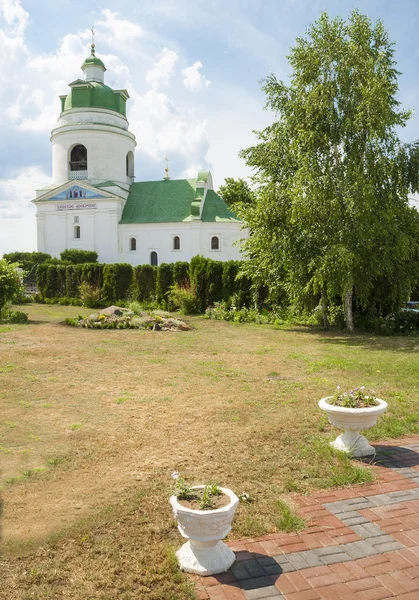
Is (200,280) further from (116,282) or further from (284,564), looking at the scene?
(284,564)

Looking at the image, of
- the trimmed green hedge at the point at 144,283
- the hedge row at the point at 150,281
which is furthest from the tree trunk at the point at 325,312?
the trimmed green hedge at the point at 144,283

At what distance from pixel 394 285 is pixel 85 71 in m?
42.9

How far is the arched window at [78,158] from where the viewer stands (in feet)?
154

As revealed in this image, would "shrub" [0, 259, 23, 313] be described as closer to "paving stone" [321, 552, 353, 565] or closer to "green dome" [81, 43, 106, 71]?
"paving stone" [321, 552, 353, 565]

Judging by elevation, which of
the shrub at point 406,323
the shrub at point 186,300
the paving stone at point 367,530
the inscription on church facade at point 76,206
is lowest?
the paving stone at point 367,530

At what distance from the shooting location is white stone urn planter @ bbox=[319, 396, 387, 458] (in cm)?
521

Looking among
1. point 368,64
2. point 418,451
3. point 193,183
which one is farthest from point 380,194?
point 193,183

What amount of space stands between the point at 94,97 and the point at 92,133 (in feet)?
11.8

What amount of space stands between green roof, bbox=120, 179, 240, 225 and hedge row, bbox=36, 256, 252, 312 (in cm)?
1660

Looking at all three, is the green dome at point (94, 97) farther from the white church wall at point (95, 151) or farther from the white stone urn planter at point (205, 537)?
the white stone urn planter at point (205, 537)

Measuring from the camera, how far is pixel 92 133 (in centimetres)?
4547

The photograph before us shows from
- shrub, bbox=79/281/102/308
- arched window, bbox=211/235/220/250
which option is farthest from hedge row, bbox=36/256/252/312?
arched window, bbox=211/235/220/250

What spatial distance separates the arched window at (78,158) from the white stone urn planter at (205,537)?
155ft

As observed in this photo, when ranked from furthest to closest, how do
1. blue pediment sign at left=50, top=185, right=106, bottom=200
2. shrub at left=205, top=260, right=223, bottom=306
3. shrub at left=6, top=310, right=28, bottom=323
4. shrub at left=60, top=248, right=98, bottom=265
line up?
blue pediment sign at left=50, top=185, right=106, bottom=200
shrub at left=60, top=248, right=98, bottom=265
shrub at left=205, top=260, right=223, bottom=306
shrub at left=6, top=310, right=28, bottom=323
